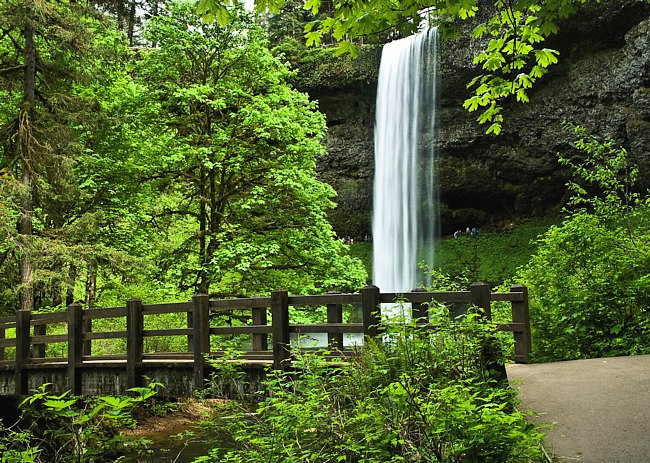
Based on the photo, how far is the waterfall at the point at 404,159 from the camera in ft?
91.9

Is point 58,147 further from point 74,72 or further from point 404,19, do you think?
point 404,19

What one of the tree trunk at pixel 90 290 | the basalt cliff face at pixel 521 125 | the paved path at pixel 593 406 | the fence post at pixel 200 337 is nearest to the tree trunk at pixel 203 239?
the tree trunk at pixel 90 290

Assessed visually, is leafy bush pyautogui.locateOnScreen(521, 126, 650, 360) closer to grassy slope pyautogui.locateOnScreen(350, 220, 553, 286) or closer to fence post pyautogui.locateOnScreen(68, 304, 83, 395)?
fence post pyautogui.locateOnScreen(68, 304, 83, 395)

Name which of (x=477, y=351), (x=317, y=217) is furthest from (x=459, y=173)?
(x=477, y=351)

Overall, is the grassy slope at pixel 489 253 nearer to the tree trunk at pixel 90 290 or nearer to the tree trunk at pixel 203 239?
the tree trunk at pixel 90 290

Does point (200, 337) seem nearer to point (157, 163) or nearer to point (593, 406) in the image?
point (593, 406)

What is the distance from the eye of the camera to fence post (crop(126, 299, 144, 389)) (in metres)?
9.10

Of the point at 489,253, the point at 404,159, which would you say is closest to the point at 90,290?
the point at 404,159

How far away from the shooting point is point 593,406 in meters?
5.34

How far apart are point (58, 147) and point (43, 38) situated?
319cm

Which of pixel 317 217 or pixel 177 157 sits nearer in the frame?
pixel 177 157

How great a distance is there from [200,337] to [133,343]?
1.40 meters

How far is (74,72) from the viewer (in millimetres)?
13859

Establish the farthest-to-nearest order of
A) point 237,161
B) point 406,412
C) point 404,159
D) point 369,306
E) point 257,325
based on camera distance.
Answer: point 404,159 → point 237,161 → point 257,325 → point 369,306 → point 406,412
